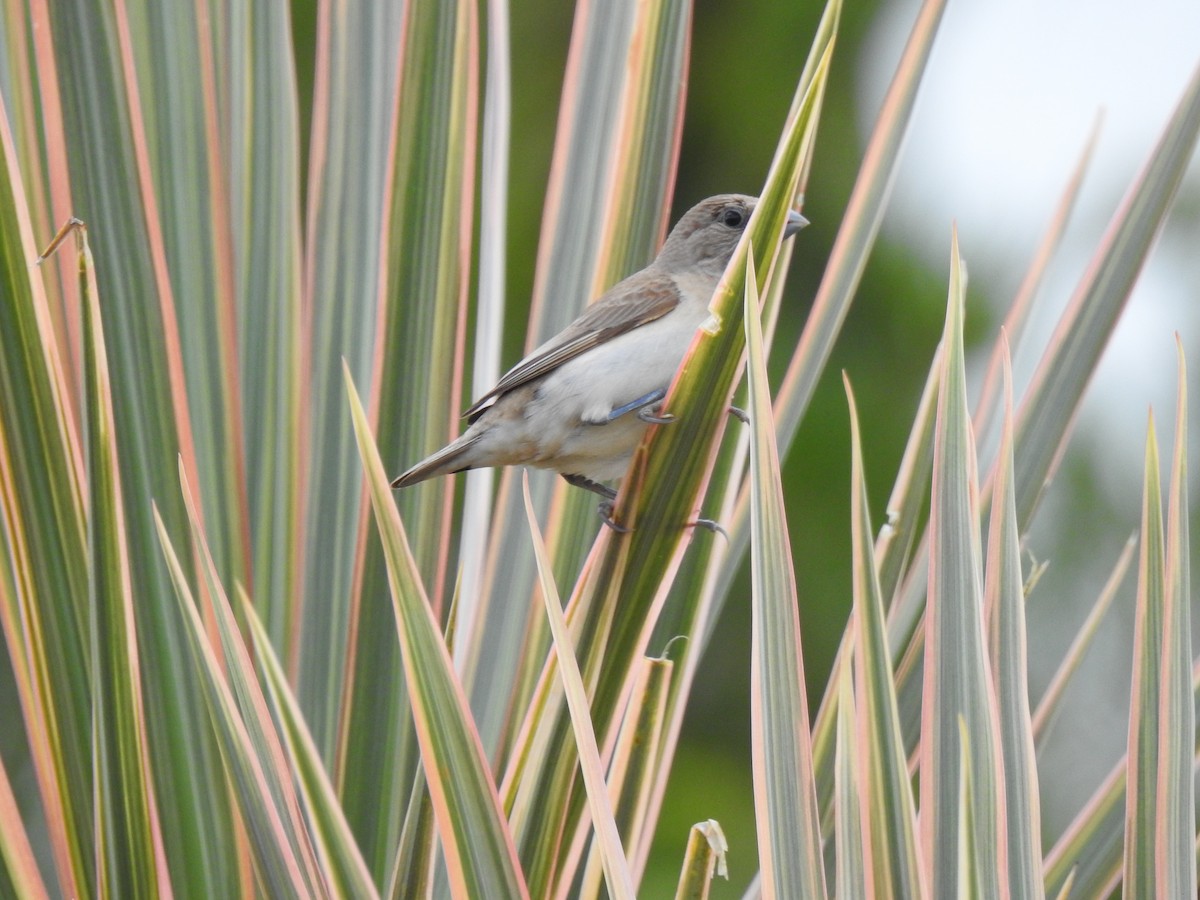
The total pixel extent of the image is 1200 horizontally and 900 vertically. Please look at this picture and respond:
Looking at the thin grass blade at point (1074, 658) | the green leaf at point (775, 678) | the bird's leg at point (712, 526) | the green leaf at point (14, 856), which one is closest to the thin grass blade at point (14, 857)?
the green leaf at point (14, 856)

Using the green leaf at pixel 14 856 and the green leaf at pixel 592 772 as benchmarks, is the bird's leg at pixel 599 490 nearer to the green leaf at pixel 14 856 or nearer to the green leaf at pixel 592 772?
the green leaf at pixel 592 772

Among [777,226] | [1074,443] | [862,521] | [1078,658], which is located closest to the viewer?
[862,521]

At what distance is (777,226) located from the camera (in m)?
1.40

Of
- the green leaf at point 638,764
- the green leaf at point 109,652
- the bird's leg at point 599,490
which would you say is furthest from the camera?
the bird's leg at point 599,490

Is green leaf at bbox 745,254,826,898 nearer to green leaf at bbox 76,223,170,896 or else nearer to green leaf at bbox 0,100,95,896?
green leaf at bbox 76,223,170,896

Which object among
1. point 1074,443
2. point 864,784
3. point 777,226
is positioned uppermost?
point 777,226

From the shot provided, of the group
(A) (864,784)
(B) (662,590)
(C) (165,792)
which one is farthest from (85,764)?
(A) (864,784)

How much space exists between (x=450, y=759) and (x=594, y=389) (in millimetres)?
1162

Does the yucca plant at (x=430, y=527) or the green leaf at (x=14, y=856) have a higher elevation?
the yucca plant at (x=430, y=527)

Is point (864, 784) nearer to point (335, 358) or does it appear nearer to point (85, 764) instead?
point (85, 764)

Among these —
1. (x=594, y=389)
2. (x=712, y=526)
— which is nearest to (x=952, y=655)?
(x=712, y=526)

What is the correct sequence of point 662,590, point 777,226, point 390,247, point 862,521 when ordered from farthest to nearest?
1. point 390,247
2. point 662,590
3. point 777,226
4. point 862,521

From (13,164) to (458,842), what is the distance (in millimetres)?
955

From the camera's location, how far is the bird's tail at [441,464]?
76.6 inches
